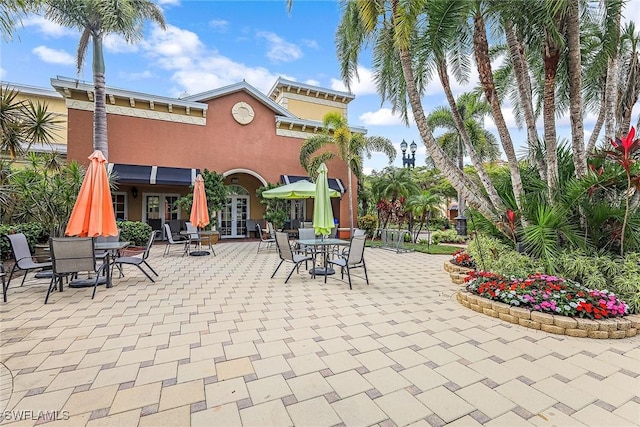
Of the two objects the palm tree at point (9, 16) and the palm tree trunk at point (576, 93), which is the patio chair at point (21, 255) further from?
the palm tree trunk at point (576, 93)

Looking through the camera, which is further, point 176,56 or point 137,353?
point 176,56

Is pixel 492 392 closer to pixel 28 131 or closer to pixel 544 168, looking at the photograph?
pixel 544 168

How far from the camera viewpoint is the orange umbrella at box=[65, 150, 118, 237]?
548cm

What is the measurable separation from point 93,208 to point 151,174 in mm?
8664

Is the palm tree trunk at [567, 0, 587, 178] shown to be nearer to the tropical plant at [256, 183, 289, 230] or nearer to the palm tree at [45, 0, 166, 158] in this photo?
the tropical plant at [256, 183, 289, 230]

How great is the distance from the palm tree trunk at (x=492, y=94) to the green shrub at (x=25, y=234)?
38.7 feet

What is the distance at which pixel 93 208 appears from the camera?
18.5 ft

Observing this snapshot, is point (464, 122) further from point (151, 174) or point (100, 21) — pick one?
point (100, 21)

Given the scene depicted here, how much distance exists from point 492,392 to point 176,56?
15.1 meters

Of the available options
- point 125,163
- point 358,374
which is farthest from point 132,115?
point 358,374

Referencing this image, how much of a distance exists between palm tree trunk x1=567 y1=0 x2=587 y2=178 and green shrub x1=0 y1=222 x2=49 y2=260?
13067mm

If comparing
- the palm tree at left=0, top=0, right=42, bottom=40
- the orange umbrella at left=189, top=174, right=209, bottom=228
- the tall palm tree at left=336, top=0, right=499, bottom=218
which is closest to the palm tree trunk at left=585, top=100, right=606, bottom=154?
the tall palm tree at left=336, top=0, right=499, bottom=218

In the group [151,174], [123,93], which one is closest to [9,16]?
[151,174]

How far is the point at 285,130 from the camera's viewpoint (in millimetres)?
16859
